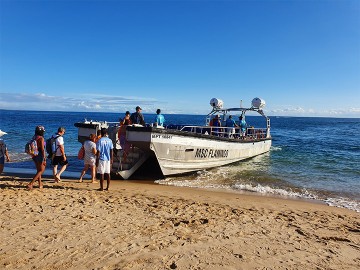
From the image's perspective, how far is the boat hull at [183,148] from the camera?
34.8 feet

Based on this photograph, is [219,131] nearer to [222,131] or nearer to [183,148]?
[222,131]

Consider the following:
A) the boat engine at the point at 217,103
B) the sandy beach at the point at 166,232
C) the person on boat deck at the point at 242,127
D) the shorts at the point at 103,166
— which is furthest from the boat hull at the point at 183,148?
the boat engine at the point at 217,103

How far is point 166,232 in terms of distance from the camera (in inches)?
218

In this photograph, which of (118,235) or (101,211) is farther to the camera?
(101,211)

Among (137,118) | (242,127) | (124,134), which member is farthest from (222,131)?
(124,134)

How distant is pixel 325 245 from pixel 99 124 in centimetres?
876

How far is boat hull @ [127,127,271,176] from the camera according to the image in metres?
10.6

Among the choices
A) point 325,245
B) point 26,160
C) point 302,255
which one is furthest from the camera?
point 26,160

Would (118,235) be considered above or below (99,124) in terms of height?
below

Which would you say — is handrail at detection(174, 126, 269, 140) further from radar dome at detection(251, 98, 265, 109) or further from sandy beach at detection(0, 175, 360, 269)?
sandy beach at detection(0, 175, 360, 269)

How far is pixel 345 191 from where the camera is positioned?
11.1m

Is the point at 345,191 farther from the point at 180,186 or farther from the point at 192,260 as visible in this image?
the point at 192,260

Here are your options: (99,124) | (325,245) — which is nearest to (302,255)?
(325,245)

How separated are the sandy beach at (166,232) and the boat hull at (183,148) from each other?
Result: 2450 millimetres
